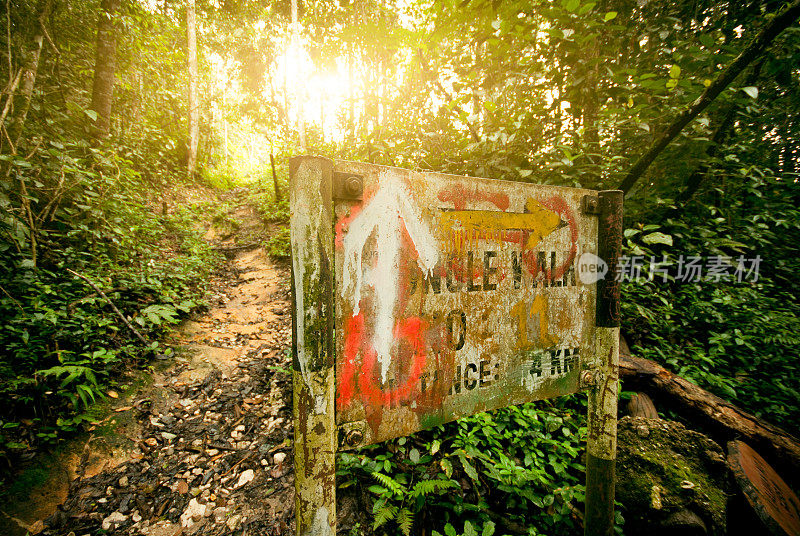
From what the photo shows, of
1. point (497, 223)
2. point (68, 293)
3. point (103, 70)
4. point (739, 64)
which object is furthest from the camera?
point (103, 70)

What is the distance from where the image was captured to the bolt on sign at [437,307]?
0.90 m

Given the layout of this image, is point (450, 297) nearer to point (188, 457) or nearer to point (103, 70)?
point (188, 457)

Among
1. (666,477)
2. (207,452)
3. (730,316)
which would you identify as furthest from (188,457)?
(730,316)

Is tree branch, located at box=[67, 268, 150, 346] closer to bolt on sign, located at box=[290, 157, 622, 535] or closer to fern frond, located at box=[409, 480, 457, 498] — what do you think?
fern frond, located at box=[409, 480, 457, 498]

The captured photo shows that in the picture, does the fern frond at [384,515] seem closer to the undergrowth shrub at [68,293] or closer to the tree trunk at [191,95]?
the undergrowth shrub at [68,293]

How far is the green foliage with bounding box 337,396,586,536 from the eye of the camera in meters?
1.80

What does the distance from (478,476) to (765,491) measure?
5.96ft

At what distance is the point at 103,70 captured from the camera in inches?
184

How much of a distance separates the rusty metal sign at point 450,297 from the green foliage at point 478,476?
0.89 m

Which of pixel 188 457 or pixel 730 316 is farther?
pixel 730 316

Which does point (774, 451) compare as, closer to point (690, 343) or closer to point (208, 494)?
point (690, 343)

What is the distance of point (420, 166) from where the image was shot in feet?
12.4

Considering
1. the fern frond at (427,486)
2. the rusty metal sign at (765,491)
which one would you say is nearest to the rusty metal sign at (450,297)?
the fern frond at (427,486)

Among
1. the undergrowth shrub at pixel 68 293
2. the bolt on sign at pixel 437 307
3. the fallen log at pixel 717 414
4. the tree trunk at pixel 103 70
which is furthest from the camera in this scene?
the tree trunk at pixel 103 70
